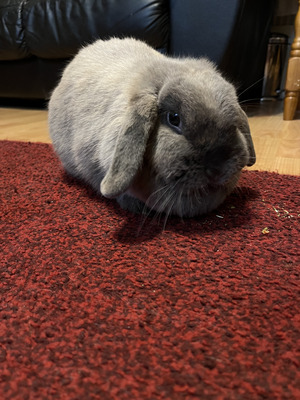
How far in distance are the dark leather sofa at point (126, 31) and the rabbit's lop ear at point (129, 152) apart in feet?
5.50

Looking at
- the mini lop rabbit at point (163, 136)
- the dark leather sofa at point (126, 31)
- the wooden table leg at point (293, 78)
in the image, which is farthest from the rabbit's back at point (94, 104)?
the wooden table leg at point (293, 78)

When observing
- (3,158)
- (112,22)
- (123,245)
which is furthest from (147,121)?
(112,22)

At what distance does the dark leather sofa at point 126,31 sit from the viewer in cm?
237

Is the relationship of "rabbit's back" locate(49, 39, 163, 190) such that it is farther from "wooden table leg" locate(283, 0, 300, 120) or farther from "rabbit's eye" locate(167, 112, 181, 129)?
"wooden table leg" locate(283, 0, 300, 120)

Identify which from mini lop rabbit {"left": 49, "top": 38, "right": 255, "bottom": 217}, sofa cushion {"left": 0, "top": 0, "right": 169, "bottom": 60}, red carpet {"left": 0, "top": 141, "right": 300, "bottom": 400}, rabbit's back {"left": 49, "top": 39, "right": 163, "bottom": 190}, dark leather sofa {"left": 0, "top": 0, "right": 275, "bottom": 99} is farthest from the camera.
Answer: sofa cushion {"left": 0, "top": 0, "right": 169, "bottom": 60}

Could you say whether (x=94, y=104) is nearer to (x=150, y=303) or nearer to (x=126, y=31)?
(x=150, y=303)

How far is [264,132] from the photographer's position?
2271 millimetres

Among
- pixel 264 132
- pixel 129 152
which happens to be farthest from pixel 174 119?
pixel 264 132

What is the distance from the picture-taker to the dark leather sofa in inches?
93.4

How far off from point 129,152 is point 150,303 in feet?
1.36

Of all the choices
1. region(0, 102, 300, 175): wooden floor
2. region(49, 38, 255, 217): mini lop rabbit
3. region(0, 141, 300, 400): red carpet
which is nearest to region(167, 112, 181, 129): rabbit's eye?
region(49, 38, 255, 217): mini lop rabbit

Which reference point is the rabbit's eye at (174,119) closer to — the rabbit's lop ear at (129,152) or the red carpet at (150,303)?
the rabbit's lop ear at (129,152)

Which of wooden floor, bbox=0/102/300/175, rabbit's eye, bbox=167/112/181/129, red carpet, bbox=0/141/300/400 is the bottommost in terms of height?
wooden floor, bbox=0/102/300/175

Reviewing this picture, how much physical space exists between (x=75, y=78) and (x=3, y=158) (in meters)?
0.69
